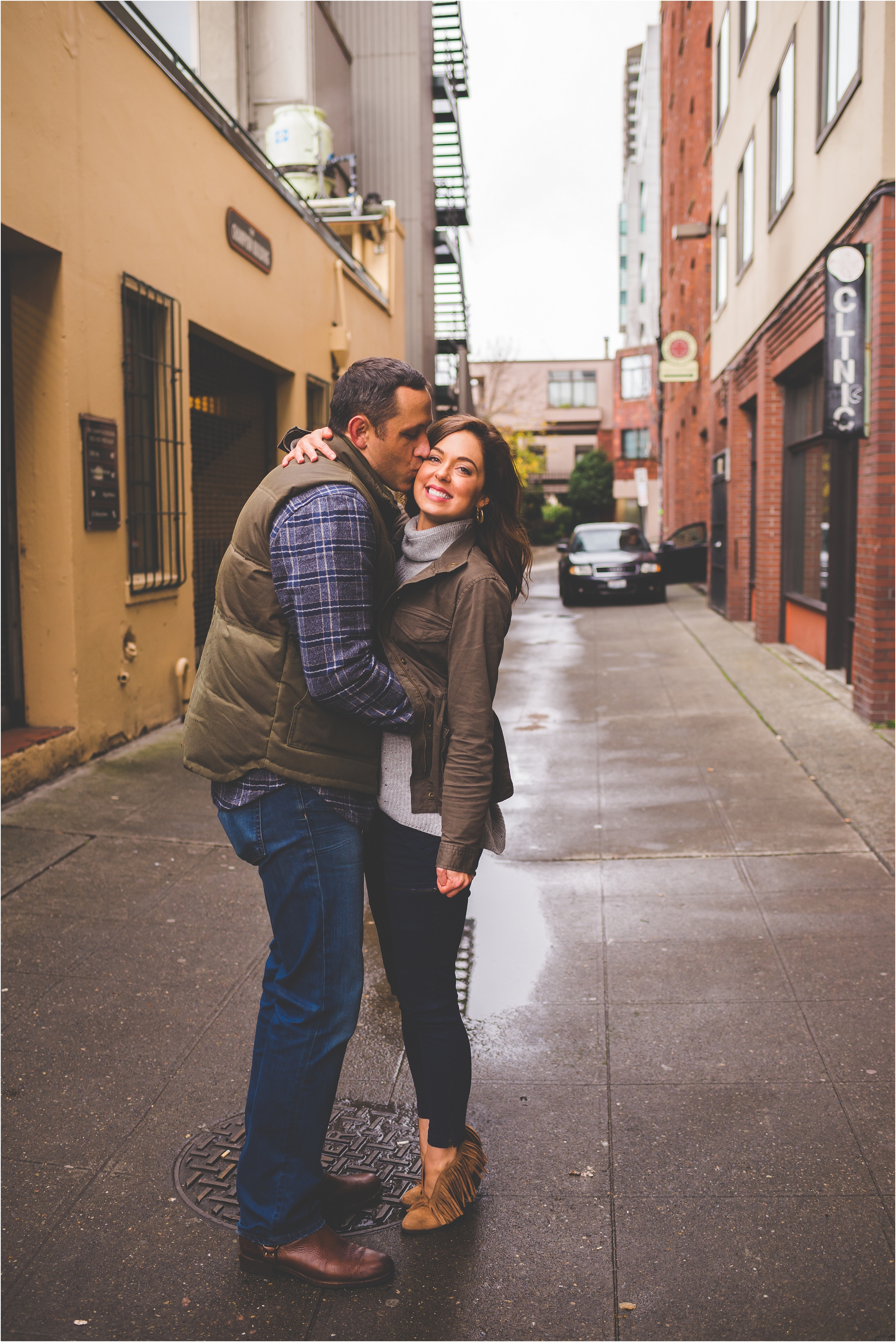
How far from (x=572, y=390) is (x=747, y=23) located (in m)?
58.1

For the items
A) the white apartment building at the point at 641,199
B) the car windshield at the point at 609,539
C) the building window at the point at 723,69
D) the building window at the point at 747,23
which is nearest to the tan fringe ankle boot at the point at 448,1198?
the building window at the point at 747,23

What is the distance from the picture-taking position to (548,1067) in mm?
3496

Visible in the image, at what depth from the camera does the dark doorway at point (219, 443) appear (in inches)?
374

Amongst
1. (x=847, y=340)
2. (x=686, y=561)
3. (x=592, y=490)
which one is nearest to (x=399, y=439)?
(x=847, y=340)

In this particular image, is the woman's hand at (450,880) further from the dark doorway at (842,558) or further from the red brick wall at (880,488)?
the dark doorway at (842,558)

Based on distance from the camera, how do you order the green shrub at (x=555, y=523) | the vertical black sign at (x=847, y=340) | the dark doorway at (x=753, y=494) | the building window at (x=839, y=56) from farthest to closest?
the green shrub at (x=555, y=523) < the dark doorway at (x=753, y=494) < the building window at (x=839, y=56) < the vertical black sign at (x=847, y=340)

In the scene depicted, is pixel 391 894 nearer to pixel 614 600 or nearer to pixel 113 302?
pixel 113 302

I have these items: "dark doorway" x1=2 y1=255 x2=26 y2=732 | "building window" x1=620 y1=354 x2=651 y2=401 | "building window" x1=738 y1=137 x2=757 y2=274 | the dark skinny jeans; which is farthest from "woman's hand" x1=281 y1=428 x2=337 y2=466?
"building window" x1=620 y1=354 x2=651 y2=401

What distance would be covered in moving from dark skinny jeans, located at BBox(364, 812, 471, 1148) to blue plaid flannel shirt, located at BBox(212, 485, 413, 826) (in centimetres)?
38

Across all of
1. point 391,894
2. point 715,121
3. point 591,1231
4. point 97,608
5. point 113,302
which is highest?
point 715,121

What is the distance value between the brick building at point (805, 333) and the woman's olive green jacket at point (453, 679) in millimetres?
6421

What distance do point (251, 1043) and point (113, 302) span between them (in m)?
5.21

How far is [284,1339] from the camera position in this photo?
2.30 m

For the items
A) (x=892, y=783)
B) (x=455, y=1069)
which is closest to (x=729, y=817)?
(x=892, y=783)
